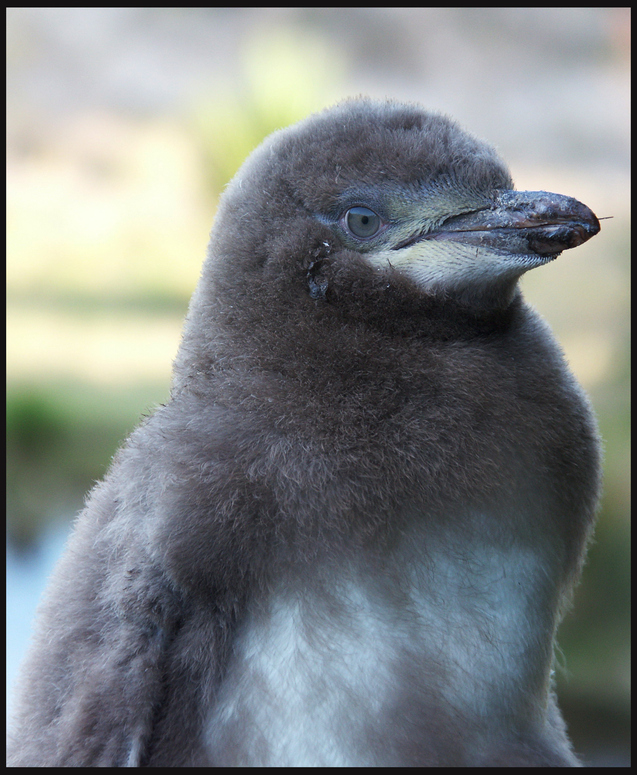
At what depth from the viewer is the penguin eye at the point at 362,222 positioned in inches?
40.9

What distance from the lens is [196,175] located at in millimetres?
3869

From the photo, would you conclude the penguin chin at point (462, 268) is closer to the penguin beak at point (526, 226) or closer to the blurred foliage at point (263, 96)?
the penguin beak at point (526, 226)

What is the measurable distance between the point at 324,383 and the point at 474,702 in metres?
0.41

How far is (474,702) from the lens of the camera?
921 millimetres

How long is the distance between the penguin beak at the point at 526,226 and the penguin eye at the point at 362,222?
1.8 inches

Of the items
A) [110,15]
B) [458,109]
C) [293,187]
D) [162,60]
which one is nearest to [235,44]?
[162,60]

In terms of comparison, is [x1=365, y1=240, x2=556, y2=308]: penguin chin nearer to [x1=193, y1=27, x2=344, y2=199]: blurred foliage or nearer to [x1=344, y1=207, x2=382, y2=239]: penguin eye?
[x1=344, y1=207, x2=382, y2=239]: penguin eye

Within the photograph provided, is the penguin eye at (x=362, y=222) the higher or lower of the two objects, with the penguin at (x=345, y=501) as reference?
higher

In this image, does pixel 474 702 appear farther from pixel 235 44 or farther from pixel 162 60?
pixel 162 60

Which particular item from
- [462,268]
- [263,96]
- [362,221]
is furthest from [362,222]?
[263,96]

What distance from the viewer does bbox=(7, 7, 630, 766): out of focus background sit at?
8.83ft

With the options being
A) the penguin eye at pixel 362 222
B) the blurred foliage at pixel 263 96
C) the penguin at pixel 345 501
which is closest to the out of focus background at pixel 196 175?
the blurred foliage at pixel 263 96

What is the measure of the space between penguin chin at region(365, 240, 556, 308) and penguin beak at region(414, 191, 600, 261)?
11mm

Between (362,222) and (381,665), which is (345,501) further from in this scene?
(362,222)
